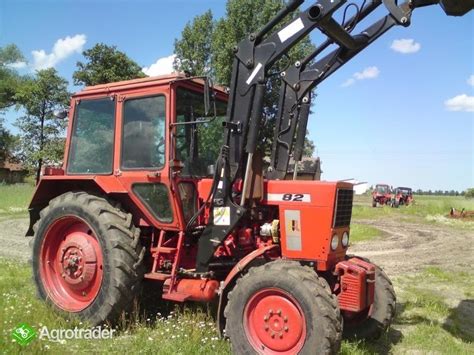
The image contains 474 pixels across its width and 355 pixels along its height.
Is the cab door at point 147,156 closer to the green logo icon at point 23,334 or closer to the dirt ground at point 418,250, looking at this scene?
the green logo icon at point 23,334

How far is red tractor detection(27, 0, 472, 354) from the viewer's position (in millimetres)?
4527

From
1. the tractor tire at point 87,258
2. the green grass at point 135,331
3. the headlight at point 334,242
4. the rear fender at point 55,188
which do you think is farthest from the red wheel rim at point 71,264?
the headlight at point 334,242

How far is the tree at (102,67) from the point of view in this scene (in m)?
31.1

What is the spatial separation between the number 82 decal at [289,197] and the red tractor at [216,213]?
1cm

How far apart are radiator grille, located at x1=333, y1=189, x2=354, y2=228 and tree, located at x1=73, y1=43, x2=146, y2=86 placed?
91.0 feet

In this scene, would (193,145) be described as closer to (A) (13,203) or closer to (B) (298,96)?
(B) (298,96)

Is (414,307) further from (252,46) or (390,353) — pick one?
(252,46)

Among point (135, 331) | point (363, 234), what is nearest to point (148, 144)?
point (135, 331)

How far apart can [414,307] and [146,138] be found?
4.15 meters

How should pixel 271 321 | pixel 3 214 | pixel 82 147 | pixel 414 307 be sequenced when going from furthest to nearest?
pixel 3 214, pixel 414 307, pixel 82 147, pixel 271 321

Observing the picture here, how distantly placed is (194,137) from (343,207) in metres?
1.86

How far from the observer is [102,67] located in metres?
31.5

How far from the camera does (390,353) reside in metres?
5.02

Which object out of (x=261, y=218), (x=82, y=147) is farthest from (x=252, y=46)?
(x=82, y=147)
